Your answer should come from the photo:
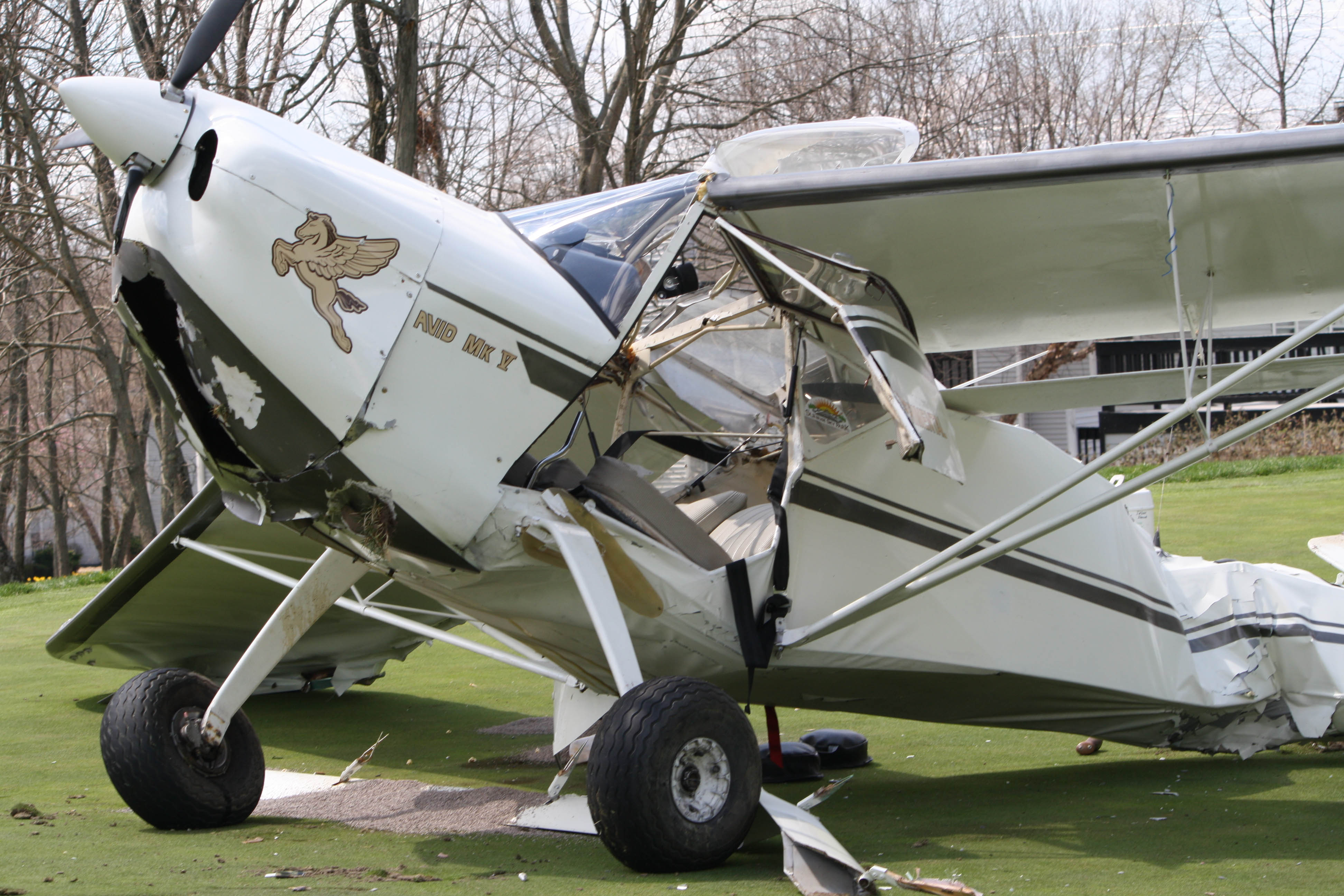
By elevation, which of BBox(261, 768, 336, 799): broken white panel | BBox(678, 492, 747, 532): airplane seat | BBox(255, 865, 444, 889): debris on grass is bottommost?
BBox(261, 768, 336, 799): broken white panel

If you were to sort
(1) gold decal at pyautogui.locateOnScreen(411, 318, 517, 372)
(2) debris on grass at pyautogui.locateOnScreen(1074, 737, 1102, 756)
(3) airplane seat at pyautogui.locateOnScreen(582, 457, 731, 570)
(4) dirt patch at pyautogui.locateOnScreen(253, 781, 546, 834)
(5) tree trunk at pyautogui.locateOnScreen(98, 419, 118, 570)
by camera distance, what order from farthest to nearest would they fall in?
A: (5) tree trunk at pyautogui.locateOnScreen(98, 419, 118, 570), (2) debris on grass at pyautogui.locateOnScreen(1074, 737, 1102, 756), (4) dirt patch at pyautogui.locateOnScreen(253, 781, 546, 834), (3) airplane seat at pyautogui.locateOnScreen(582, 457, 731, 570), (1) gold decal at pyautogui.locateOnScreen(411, 318, 517, 372)

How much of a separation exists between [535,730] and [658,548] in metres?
3.86

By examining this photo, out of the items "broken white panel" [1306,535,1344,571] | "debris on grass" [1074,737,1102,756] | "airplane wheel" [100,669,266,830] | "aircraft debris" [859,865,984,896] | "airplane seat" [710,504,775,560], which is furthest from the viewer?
"debris on grass" [1074,737,1102,756]

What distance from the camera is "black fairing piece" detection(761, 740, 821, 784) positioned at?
665cm

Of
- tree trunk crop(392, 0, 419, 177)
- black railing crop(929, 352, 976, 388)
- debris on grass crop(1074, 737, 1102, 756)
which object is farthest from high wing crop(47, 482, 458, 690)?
black railing crop(929, 352, 976, 388)

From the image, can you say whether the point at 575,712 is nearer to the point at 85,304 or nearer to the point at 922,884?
the point at 922,884

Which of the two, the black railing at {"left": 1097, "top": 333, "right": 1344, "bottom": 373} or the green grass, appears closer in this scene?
the green grass

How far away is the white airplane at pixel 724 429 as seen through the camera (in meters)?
4.18

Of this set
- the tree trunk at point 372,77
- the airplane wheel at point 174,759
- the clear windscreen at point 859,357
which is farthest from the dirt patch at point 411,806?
the tree trunk at point 372,77

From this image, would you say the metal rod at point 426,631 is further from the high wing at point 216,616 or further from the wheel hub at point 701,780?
the wheel hub at point 701,780

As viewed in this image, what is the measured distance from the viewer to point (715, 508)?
256 inches

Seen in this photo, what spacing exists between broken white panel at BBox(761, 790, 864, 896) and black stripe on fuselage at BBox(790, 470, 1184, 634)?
5.17ft

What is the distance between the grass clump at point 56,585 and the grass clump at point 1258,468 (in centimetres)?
1649

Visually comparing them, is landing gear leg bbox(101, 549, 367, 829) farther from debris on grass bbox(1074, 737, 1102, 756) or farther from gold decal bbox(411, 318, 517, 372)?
debris on grass bbox(1074, 737, 1102, 756)
